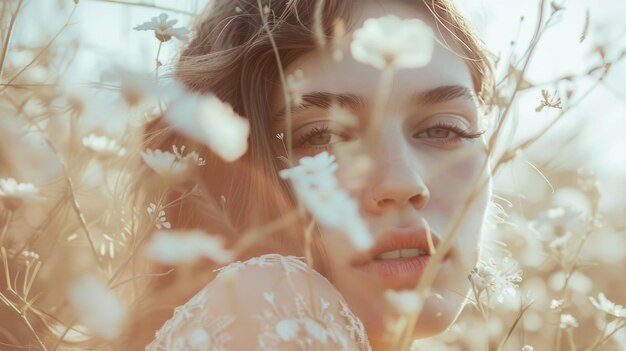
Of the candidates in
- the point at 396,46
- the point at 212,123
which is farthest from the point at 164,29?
the point at 396,46

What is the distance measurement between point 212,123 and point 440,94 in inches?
15.1

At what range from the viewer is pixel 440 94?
1.13m

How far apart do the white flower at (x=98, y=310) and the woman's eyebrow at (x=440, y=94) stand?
600 mm

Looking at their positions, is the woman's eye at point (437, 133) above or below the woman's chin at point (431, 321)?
above

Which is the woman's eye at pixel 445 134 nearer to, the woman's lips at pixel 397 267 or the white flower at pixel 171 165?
the woman's lips at pixel 397 267

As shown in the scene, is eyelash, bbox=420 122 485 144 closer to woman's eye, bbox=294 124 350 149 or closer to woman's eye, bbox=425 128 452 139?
woman's eye, bbox=425 128 452 139

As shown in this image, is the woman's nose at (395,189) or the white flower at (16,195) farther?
the woman's nose at (395,189)

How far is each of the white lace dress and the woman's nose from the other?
14 cm

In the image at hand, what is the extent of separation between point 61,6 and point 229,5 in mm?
386

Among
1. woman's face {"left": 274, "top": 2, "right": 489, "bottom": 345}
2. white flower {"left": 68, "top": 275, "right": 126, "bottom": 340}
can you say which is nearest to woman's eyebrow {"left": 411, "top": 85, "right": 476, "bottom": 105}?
woman's face {"left": 274, "top": 2, "right": 489, "bottom": 345}

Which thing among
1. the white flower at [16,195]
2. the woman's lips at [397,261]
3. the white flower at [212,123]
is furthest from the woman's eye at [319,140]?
the white flower at [16,195]

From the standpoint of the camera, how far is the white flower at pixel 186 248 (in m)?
1.00

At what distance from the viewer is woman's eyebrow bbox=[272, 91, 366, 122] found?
1.05 metres

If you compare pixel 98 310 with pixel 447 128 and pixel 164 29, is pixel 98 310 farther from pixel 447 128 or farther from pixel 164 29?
pixel 447 128
